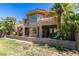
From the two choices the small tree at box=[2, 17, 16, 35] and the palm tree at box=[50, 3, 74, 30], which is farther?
A: the small tree at box=[2, 17, 16, 35]

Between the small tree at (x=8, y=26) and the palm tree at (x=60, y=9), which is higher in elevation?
the palm tree at (x=60, y=9)

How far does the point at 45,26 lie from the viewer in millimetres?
15383

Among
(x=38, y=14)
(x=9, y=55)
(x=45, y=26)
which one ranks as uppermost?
(x=38, y=14)

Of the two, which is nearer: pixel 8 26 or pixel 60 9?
pixel 60 9

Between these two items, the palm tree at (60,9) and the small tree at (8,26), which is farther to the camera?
the small tree at (8,26)

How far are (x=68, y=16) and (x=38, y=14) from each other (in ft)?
15.6

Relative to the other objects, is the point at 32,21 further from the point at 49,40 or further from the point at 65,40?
the point at 65,40

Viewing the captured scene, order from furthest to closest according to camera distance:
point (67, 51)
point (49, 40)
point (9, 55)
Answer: point (49, 40), point (67, 51), point (9, 55)

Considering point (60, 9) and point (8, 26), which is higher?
point (60, 9)

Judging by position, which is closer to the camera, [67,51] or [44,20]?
[67,51]

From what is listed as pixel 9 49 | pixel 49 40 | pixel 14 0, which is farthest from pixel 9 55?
pixel 49 40

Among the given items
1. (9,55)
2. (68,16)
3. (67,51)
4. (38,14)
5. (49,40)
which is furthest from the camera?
(38,14)

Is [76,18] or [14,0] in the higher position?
[14,0]

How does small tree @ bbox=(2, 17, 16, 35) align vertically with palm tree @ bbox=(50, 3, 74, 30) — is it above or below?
below
